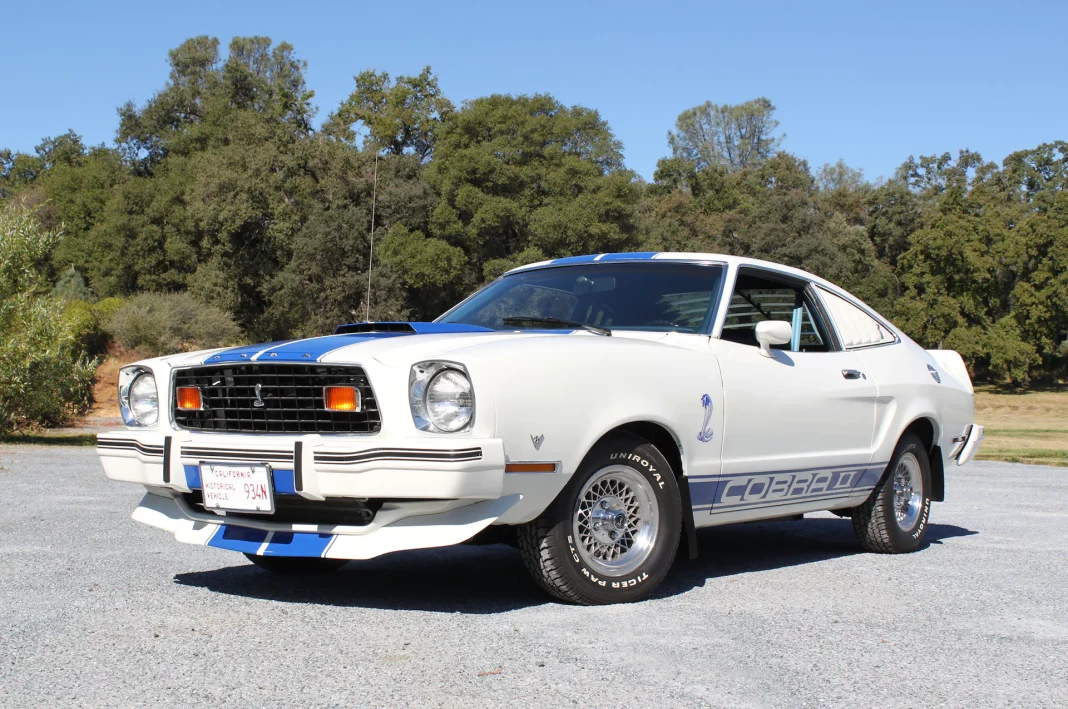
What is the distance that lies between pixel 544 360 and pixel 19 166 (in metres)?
88.3

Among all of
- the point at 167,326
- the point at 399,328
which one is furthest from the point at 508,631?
the point at 167,326

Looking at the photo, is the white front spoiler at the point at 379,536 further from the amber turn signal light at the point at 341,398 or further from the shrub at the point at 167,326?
the shrub at the point at 167,326

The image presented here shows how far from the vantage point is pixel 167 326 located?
31828mm

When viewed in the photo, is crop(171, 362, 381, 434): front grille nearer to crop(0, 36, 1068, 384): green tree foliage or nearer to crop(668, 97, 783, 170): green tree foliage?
crop(0, 36, 1068, 384): green tree foliage

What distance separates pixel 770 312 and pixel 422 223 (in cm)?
4198

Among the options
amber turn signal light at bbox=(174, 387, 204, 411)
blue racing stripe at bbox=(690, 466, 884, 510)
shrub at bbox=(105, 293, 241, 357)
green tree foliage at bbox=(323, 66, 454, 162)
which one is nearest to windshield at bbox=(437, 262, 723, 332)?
blue racing stripe at bbox=(690, 466, 884, 510)

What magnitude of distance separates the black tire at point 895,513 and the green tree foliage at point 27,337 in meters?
13.1

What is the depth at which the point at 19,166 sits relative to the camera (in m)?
82.6

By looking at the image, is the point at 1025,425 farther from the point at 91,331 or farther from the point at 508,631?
the point at 508,631

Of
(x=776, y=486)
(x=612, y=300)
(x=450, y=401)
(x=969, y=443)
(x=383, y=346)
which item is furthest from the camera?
(x=969, y=443)

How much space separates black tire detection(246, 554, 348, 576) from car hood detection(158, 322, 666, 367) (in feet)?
3.63

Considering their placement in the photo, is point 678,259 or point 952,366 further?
point 952,366

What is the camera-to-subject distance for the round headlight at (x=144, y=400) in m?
5.06

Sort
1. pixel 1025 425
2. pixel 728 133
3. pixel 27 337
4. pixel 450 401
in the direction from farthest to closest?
pixel 728 133 < pixel 1025 425 < pixel 27 337 < pixel 450 401
